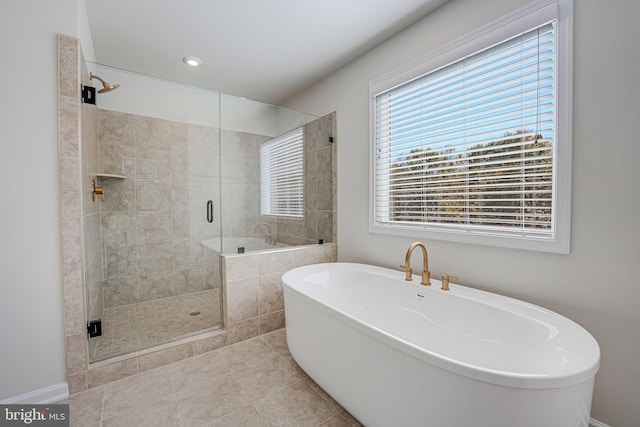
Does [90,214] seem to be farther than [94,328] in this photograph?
Yes

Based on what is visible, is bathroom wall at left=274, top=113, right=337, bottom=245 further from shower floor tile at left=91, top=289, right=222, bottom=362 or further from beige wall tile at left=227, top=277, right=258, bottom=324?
shower floor tile at left=91, top=289, right=222, bottom=362

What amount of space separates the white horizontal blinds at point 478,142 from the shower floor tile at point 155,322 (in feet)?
5.84

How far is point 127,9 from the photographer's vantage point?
1942mm

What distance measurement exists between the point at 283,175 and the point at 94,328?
1872 mm

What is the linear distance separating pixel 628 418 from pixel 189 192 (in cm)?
317

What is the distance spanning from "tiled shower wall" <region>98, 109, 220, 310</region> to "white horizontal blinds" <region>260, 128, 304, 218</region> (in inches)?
17.5

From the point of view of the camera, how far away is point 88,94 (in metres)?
1.79

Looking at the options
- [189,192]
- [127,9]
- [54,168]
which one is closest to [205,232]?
[189,192]

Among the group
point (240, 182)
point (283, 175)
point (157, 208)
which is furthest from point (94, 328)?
point (283, 175)

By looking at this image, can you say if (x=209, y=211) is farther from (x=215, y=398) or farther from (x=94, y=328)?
(x=215, y=398)

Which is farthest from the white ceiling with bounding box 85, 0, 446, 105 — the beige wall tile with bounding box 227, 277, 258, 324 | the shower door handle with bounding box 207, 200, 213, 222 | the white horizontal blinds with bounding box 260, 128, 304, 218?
the beige wall tile with bounding box 227, 277, 258, 324

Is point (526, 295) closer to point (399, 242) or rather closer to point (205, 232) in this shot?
point (399, 242)
